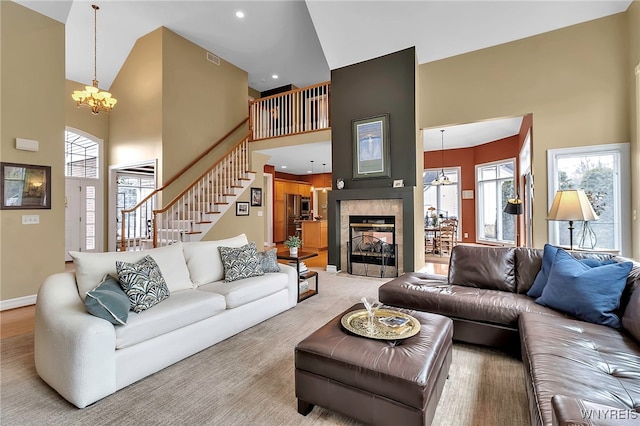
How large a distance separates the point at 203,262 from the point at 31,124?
339cm

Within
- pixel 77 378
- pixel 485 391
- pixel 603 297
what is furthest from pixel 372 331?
pixel 77 378

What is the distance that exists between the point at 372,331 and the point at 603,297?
1.68m

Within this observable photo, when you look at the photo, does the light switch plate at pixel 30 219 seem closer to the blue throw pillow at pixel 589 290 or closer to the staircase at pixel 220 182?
the staircase at pixel 220 182

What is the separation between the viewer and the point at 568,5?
13.6ft

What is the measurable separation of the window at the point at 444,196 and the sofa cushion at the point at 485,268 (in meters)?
6.21

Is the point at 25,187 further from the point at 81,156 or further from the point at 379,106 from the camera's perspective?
the point at 379,106

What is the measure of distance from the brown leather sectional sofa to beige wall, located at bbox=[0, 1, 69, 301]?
186 inches

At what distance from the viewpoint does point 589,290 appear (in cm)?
219

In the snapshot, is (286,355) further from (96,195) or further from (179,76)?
(96,195)

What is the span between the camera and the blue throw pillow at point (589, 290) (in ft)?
6.95

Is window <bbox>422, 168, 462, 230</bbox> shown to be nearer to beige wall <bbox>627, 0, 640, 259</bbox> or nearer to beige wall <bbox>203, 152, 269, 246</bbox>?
beige wall <bbox>203, 152, 269, 246</bbox>

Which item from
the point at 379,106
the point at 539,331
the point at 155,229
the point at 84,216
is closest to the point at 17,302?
the point at 155,229

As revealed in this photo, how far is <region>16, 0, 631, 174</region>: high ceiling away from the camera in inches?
173

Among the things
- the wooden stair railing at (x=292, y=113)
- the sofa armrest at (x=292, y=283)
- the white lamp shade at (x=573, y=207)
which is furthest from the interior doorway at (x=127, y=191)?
the white lamp shade at (x=573, y=207)
